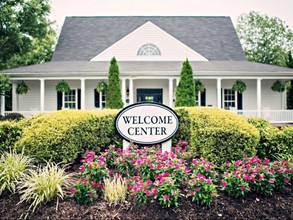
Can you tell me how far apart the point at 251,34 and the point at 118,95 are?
25.4 m

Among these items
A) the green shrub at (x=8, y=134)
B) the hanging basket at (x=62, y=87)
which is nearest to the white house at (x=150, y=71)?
the hanging basket at (x=62, y=87)

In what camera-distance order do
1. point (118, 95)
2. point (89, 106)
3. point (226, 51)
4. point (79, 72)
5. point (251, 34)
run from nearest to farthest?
point (118, 95) → point (79, 72) → point (89, 106) → point (226, 51) → point (251, 34)

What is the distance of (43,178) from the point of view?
399cm

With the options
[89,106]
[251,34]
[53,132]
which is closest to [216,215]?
[53,132]

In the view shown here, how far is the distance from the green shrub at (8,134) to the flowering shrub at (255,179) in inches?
155

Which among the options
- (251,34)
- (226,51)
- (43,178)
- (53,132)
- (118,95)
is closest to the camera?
(43,178)

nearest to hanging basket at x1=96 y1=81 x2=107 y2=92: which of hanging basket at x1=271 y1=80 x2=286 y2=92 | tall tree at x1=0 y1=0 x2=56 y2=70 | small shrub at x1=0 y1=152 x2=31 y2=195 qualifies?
tall tree at x1=0 y1=0 x2=56 y2=70

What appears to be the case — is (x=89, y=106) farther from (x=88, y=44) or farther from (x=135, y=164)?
(x=135, y=164)

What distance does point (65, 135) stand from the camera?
17.0ft

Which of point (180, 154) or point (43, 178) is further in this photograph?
point (180, 154)

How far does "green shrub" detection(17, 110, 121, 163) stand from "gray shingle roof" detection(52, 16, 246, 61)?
1448cm

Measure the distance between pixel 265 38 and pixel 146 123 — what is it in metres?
32.9

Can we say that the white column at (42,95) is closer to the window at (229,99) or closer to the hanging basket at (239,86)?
the window at (229,99)

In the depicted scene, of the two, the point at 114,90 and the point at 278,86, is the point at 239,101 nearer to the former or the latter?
the point at 278,86
